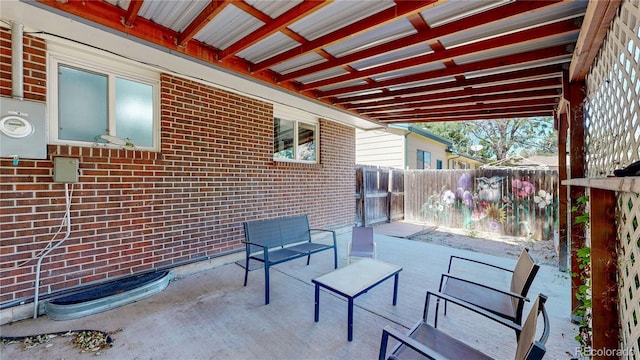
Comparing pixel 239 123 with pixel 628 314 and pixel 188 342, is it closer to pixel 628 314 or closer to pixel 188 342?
pixel 188 342

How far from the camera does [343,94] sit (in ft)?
15.2

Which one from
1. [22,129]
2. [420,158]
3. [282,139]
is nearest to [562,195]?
[282,139]

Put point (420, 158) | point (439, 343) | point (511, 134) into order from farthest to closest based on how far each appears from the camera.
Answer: point (511, 134) → point (420, 158) → point (439, 343)

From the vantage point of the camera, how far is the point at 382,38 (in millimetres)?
2871

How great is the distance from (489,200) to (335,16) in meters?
7.14

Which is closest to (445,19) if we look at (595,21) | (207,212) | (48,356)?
(595,21)

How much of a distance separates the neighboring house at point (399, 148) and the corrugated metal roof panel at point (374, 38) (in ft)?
17.4

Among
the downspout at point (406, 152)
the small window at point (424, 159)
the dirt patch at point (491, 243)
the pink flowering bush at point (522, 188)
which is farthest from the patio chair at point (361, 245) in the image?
the small window at point (424, 159)

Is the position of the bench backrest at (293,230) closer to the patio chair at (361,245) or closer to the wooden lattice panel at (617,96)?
the patio chair at (361,245)

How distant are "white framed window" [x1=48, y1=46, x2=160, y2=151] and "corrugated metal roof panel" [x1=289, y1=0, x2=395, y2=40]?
241 centimetres

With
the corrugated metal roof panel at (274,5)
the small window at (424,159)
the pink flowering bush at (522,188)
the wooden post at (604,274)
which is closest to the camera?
the wooden post at (604,274)

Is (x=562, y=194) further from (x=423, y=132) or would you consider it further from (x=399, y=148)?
(x=423, y=132)

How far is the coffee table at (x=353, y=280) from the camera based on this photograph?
2418mm

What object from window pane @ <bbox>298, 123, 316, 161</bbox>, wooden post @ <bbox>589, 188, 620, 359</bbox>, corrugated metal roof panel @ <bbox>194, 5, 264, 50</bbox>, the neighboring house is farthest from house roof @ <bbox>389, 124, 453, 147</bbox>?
wooden post @ <bbox>589, 188, 620, 359</bbox>
